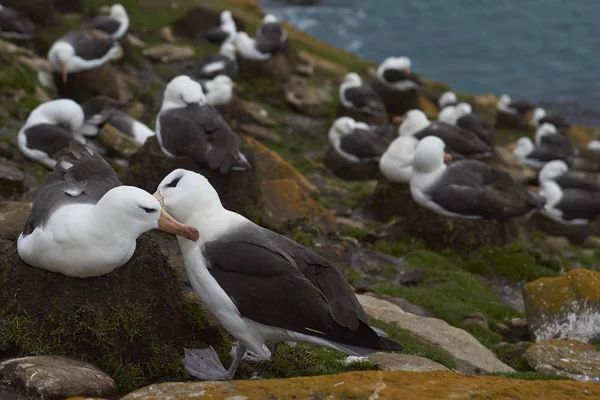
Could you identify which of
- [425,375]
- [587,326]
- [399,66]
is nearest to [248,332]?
[425,375]

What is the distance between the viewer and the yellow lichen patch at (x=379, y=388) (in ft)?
17.1

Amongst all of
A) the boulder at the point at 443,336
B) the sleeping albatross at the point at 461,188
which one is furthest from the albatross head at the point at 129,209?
the sleeping albatross at the point at 461,188

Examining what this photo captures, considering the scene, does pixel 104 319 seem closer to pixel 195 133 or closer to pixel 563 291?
pixel 195 133

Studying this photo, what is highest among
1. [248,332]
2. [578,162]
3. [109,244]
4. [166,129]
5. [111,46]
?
[109,244]

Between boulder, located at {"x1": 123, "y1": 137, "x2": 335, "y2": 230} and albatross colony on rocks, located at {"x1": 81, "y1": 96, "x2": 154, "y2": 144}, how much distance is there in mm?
2947

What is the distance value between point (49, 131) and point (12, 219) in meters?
4.98

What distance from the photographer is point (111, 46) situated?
18812mm

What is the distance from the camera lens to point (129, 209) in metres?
5.94

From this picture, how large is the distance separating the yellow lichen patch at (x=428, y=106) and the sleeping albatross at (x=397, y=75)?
8.74 ft

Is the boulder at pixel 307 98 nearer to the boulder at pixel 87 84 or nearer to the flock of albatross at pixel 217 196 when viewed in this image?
the flock of albatross at pixel 217 196

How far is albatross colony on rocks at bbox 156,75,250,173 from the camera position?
37.0 feet

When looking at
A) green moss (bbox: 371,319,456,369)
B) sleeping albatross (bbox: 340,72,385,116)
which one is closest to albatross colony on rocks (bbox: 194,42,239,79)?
sleeping albatross (bbox: 340,72,385,116)

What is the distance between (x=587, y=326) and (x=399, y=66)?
16.5m

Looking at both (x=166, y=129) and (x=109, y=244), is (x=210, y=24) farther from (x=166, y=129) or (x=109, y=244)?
(x=109, y=244)
